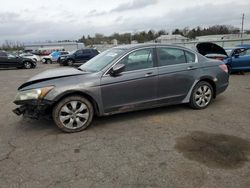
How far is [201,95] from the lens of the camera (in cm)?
580

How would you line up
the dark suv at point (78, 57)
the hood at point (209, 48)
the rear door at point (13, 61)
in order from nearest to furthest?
1. the hood at point (209, 48)
2. the rear door at point (13, 61)
3. the dark suv at point (78, 57)

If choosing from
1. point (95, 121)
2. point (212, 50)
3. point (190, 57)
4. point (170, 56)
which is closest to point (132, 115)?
point (95, 121)

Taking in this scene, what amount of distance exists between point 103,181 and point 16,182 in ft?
3.49

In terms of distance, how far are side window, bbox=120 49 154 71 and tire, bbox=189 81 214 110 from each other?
132 centimetres

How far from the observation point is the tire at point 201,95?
5.71 meters

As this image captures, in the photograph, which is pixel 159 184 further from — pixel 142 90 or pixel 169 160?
pixel 142 90

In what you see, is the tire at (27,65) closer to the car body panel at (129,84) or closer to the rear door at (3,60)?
the rear door at (3,60)

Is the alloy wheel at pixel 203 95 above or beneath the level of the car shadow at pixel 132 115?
above

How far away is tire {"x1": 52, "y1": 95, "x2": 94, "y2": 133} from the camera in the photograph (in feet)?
14.7

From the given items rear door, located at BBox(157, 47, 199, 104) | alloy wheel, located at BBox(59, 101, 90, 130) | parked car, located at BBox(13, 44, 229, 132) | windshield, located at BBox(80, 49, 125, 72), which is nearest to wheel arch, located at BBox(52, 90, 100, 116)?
parked car, located at BBox(13, 44, 229, 132)

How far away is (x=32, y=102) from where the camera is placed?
438 cm

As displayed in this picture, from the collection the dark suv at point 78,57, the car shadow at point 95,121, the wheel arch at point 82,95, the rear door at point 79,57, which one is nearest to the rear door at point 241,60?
the car shadow at point 95,121

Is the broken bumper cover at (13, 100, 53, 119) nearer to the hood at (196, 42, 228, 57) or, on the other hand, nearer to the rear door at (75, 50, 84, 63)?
the hood at (196, 42, 228, 57)

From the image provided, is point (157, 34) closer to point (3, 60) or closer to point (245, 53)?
point (3, 60)
